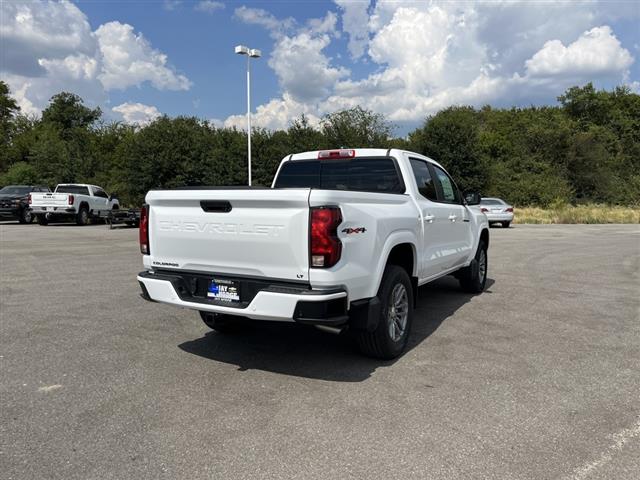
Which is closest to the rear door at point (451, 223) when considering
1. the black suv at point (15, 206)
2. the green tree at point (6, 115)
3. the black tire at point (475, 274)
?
the black tire at point (475, 274)

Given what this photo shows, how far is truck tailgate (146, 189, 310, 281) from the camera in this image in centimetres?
381

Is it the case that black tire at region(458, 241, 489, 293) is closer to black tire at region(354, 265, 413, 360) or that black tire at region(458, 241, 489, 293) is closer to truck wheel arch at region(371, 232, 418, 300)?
truck wheel arch at region(371, 232, 418, 300)

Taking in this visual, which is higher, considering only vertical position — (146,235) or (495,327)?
(146,235)

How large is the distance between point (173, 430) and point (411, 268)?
9.31 ft

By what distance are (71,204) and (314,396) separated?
2248 cm

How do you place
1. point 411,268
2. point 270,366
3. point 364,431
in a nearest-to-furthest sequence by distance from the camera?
point 364,431, point 270,366, point 411,268

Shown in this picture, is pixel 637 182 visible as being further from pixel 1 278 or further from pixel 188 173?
pixel 1 278

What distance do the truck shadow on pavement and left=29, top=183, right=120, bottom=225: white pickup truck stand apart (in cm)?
2038

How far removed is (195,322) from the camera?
6121mm

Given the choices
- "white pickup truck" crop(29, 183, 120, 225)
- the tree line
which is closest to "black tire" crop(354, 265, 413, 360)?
"white pickup truck" crop(29, 183, 120, 225)

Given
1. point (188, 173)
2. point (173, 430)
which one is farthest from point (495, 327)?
point (188, 173)

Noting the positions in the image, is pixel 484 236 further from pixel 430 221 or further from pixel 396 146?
pixel 396 146

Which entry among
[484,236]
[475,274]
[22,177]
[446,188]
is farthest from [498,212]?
[22,177]

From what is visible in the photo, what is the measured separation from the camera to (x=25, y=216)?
984 inches
